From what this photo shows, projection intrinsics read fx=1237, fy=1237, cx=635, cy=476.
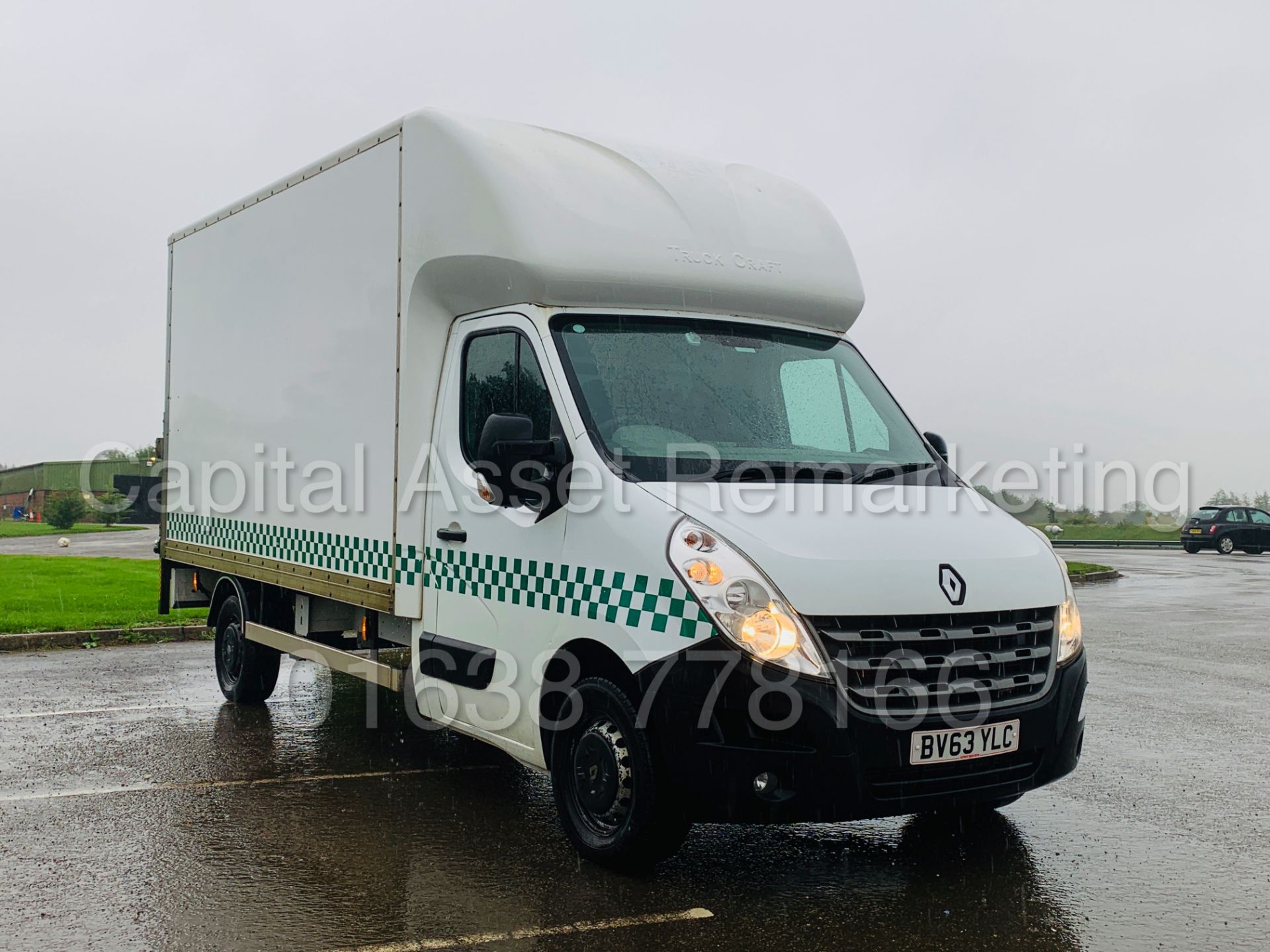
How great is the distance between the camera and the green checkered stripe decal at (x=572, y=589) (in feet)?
15.3

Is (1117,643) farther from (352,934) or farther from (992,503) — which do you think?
(352,934)

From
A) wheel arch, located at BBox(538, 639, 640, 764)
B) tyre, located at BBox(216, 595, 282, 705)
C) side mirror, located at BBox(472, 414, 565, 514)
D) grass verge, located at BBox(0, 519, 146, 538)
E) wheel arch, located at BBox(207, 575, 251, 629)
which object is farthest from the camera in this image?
grass verge, located at BBox(0, 519, 146, 538)

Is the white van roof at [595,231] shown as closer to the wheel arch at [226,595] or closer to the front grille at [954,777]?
the front grille at [954,777]

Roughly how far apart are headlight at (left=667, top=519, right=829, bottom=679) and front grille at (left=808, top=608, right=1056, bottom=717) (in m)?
0.10

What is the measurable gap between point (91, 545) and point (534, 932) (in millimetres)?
33924

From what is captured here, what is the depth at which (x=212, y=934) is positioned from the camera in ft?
14.8

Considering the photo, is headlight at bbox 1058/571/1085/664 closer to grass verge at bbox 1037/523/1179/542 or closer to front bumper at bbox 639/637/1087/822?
front bumper at bbox 639/637/1087/822

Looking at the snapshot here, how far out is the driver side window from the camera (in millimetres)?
5547

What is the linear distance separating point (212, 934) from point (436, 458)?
250cm

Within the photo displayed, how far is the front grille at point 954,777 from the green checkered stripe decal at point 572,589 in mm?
880

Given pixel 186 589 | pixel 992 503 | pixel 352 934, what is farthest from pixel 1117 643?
pixel 352 934

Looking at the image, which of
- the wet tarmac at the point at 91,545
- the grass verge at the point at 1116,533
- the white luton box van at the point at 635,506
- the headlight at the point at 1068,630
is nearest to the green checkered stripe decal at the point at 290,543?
the white luton box van at the point at 635,506

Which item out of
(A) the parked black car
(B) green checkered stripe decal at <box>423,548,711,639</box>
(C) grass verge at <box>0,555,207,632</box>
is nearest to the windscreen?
(B) green checkered stripe decal at <box>423,548,711,639</box>

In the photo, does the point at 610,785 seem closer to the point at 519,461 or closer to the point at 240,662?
the point at 519,461
